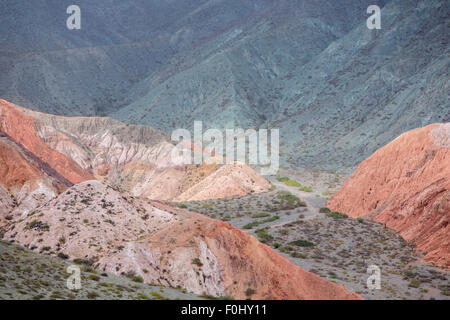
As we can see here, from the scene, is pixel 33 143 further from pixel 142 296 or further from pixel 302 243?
pixel 142 296

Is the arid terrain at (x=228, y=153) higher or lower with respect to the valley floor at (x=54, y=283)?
higher

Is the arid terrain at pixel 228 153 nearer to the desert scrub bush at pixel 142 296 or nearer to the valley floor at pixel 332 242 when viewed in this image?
the desert scrub bush at pixel 142 296

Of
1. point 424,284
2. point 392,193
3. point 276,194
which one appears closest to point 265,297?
point 424,284

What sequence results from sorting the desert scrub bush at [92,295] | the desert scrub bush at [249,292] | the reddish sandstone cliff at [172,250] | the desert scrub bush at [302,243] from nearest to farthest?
the desert scrub bush at [92,295], the desert scrub bush at [249,292], the reddish sandstone cliff at [172,250], the desert scrub bush at [302,243]

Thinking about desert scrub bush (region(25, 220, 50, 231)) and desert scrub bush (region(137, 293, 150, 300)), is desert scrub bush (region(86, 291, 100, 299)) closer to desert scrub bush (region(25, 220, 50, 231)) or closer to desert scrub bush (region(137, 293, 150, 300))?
desert scrub bush (region(137, 293, 150, 300))

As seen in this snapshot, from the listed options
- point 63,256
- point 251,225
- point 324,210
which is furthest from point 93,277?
point 324,210

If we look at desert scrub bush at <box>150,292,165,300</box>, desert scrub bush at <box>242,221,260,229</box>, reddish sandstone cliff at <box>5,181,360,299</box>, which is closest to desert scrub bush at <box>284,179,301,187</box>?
desert scrub bush at <box>242,221,260,229</box>

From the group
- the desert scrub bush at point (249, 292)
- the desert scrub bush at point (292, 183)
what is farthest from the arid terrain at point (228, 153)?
the desert scrub bush at point (292, 183)

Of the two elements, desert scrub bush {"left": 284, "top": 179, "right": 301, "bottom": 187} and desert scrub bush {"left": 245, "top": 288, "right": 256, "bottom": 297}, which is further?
desert scrub bush {"left": 284, "top": 179, "right": 301, "bottom": 187}

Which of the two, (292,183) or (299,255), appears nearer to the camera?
(299,255)
